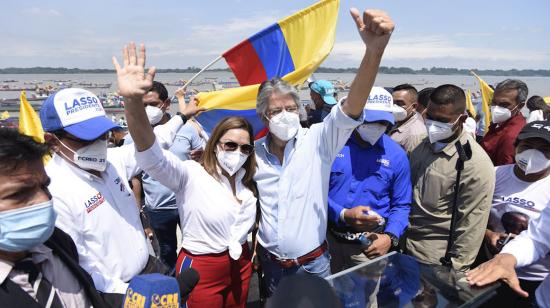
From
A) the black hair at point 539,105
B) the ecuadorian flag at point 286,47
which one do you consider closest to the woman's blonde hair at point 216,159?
the ecuadorian flag at point 286,47

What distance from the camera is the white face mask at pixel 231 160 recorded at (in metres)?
2.22

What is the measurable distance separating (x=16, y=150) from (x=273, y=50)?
11.5 feet

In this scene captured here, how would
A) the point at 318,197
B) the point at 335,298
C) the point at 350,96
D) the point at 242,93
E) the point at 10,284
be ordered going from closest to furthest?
the point at 335,298, the point at 10,284, the point at 350,96, the point at 318,197, the point at 242,93

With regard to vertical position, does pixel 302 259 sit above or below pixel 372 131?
below

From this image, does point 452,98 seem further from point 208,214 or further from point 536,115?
point 536,115

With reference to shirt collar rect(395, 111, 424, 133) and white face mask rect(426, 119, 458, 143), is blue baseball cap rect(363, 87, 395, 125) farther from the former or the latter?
shirt collar rect(395, 111, 424, 133)

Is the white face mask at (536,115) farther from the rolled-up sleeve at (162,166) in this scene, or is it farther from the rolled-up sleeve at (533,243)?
the rolled-up sleeve at (162,166)

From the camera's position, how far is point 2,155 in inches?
48.8

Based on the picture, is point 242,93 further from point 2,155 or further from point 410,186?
point 2,155

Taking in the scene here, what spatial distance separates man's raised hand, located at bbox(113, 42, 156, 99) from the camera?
1.65 meters

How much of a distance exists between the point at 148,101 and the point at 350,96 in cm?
287

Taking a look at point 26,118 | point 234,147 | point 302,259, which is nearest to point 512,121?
point 302,259

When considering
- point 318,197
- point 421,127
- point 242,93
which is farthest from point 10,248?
point 421,127

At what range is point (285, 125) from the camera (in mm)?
2246
